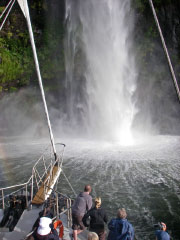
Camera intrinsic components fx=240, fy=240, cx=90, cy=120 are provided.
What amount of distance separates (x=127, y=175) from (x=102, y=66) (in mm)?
15483

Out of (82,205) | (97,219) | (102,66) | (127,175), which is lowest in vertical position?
(97,219)

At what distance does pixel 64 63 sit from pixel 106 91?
7078mm

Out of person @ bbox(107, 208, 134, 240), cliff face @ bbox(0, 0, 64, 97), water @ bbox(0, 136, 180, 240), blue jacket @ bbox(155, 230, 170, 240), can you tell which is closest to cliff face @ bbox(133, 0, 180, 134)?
cliff face @ bbox(0, 0, 64, 97)

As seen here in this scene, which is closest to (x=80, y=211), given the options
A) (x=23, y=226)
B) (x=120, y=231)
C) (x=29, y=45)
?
(x=120, y=231)

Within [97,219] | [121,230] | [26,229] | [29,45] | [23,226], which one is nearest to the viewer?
[121,230]

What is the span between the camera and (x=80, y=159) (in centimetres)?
1342

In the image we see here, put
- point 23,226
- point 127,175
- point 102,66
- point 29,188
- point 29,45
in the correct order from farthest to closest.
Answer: point 29,45 → point 102,66 → point 127,175 → point 29,188 → point 23,226

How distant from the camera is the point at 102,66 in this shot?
2412cm

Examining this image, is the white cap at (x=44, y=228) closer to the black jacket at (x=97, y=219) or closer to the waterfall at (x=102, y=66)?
the black jacket at (x=97, y=219)

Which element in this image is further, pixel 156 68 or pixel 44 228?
pixel 156 68

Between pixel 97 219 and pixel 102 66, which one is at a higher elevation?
pixel 102 66

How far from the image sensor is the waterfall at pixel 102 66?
2284 centimetres

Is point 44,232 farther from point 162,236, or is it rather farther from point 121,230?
point 162,236

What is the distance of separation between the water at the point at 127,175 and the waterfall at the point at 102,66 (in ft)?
19.6
